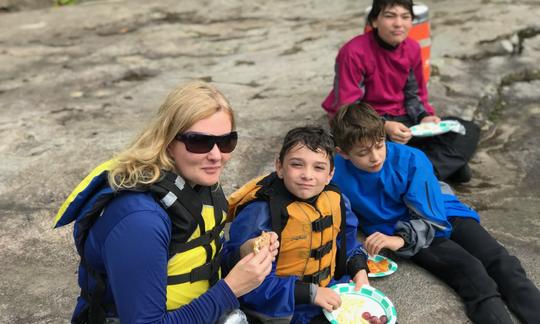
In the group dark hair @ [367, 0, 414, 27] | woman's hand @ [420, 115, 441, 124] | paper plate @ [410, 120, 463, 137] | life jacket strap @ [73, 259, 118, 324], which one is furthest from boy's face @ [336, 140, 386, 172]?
life jacket strap @ [73, 259, 118, 324]

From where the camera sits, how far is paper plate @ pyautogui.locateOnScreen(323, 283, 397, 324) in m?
2.67

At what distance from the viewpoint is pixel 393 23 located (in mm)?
4266

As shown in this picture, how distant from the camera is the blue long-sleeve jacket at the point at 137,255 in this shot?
2018 millimetres

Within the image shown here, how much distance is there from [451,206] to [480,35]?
4.19 m

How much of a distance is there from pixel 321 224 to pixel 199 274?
2.24 feet

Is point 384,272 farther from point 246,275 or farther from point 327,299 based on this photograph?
point 246,275

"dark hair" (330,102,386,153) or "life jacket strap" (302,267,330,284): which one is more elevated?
"dark hair" (330,102,386,153)

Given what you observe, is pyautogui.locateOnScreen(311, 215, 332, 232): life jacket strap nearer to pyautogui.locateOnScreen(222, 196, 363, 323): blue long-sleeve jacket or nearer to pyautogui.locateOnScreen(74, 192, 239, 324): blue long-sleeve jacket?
pyautogui.locateOnScreen(222, 196, 363, 323): blue long-sleeve jacket

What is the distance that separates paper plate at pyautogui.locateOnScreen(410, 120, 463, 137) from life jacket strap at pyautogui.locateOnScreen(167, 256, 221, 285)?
7.50 ft

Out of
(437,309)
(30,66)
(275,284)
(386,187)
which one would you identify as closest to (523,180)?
(386,187)

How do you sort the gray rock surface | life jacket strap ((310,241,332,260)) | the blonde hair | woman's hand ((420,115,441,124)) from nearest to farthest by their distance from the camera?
the blonde hair → life jacket strap ((310,241,332,260)) → the gray rock surface → woman's hand ((420,115,441,124))

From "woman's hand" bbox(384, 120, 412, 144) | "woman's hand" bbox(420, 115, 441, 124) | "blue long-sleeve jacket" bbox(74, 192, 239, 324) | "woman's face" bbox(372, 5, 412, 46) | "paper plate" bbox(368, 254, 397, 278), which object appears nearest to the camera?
"blue long-sleeve jacket" bbox(74, 192, 239, 324)

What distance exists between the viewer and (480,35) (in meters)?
7.09

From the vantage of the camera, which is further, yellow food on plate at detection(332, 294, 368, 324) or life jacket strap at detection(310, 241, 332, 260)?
life jacket strap at detection(310, 241, 332, 260)
